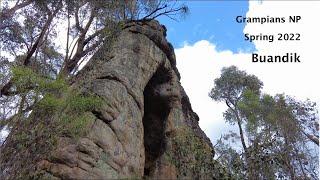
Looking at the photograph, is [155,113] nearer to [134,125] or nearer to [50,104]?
[134,125]

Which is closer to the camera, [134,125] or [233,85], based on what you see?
[134,125]

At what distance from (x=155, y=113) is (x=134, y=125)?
4.23 m

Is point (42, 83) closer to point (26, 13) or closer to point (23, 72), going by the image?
point (23, 72)

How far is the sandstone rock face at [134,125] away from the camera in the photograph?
11.3 m

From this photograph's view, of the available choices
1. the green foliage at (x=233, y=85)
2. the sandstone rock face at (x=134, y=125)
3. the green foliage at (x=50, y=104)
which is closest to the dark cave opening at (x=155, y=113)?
the sandstone rock face at (x=134, y=125)

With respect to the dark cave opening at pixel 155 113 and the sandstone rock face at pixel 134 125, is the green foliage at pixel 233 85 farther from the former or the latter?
the dark cave opening at pixel 155 113

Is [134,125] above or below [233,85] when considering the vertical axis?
below

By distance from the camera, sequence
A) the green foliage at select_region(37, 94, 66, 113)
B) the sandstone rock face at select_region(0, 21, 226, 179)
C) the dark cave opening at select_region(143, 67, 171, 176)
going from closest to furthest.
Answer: the sandstone rock face at select_region(0, 21, 226, 179) → the green foliage at select_region(37, 94, 66, 113) → the dark cave opening at select_region(143, 67, 171, 176)

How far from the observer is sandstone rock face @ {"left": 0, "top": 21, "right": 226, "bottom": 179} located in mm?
11258

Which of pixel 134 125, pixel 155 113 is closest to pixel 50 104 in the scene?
pixel 134 125

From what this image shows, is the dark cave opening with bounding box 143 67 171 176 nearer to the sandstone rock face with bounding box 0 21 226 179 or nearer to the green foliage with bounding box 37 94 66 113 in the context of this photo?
the sandstone rock face with bounding box 0 21 226 179

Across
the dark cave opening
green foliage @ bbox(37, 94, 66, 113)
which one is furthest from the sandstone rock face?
green foliage @ bbox(37, 94, 66, 113)

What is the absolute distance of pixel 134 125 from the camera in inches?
550

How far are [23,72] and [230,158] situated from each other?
8.42 metres
